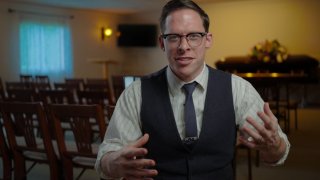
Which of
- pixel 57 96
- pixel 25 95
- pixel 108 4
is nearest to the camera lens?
pixel 57 96

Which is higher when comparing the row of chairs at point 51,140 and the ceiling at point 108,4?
the ceiling at point 108,4

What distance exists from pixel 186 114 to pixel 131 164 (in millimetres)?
Result: 315

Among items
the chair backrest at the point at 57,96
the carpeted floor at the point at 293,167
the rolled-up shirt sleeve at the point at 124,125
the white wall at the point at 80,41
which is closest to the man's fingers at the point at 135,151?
Result: the rolled-up shirt sleeve at the point at 124,125

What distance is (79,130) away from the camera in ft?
8.86

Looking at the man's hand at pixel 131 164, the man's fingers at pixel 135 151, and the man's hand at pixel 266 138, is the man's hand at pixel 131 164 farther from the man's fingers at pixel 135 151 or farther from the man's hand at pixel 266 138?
the man's hand at pixel 266 138

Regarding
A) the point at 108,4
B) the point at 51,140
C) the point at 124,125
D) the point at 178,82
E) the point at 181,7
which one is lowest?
the point at 51,140

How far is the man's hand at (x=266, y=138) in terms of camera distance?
1270 millimetres

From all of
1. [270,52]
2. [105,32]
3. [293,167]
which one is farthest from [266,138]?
[105,32]

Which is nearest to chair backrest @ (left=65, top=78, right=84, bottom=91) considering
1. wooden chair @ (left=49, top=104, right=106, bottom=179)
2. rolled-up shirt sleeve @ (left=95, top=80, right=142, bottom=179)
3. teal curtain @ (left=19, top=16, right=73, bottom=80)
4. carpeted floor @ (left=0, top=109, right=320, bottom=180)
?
carpeted floor @ (left=0, top=109, right=320, bottom=180)

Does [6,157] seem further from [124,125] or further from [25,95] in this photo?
[124,125]

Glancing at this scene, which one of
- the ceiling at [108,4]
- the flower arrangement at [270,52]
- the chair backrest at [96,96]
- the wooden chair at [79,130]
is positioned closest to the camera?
the wooden chair at [79,130]

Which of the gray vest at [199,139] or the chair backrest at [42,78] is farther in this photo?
the chair backrest at [42,78]

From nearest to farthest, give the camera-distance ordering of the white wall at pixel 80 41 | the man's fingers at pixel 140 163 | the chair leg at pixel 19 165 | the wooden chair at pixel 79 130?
1. the man's fingers at pixel 140 163
2. the wooden chair at pixel 79 130
3. the chair leg at pixel 19 165
4. the white wall at pixel 80 41

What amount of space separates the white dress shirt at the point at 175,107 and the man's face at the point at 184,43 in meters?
0.08
